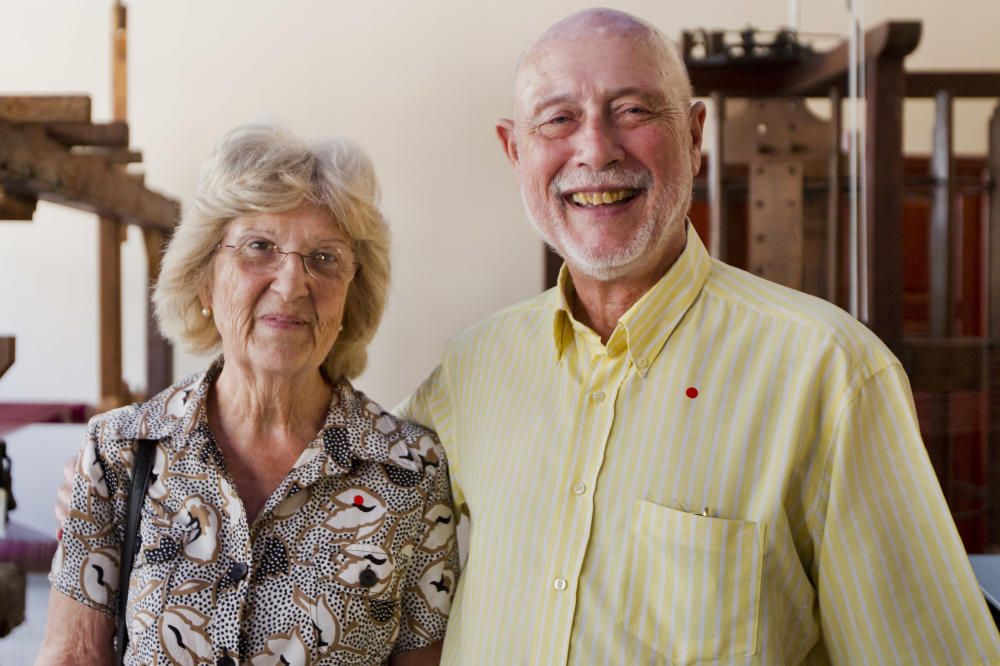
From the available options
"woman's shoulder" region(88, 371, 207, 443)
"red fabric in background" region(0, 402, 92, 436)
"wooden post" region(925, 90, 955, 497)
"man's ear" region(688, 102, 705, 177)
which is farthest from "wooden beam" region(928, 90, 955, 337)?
"red fabric in background" region(0, 402, 92, 436)

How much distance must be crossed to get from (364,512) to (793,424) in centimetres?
65

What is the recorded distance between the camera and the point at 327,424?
5.02 ft

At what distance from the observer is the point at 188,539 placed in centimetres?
141

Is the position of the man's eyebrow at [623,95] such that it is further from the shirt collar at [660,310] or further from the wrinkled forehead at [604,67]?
the shirt collar at [660,310]

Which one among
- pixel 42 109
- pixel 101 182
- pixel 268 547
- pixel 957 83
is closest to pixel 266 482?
pixel 268 547

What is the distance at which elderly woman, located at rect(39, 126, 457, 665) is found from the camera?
1.39 meters

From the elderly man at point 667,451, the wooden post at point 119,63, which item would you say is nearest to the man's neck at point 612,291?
the elderly man at point 667,451

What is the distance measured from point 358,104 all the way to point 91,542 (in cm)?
336

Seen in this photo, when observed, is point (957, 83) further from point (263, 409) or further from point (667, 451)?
point (263, 409)

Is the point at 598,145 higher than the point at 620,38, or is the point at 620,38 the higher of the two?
the point at 620,38

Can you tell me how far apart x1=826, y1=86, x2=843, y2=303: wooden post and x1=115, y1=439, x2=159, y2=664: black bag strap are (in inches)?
86.3

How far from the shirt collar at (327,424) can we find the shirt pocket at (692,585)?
471 millimetres

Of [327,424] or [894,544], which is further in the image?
[327,424]

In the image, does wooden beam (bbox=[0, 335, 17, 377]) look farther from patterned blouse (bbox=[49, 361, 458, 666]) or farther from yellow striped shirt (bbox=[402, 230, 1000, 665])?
yellow striped shirt (bbox=[402, 230, 1000, 665])
